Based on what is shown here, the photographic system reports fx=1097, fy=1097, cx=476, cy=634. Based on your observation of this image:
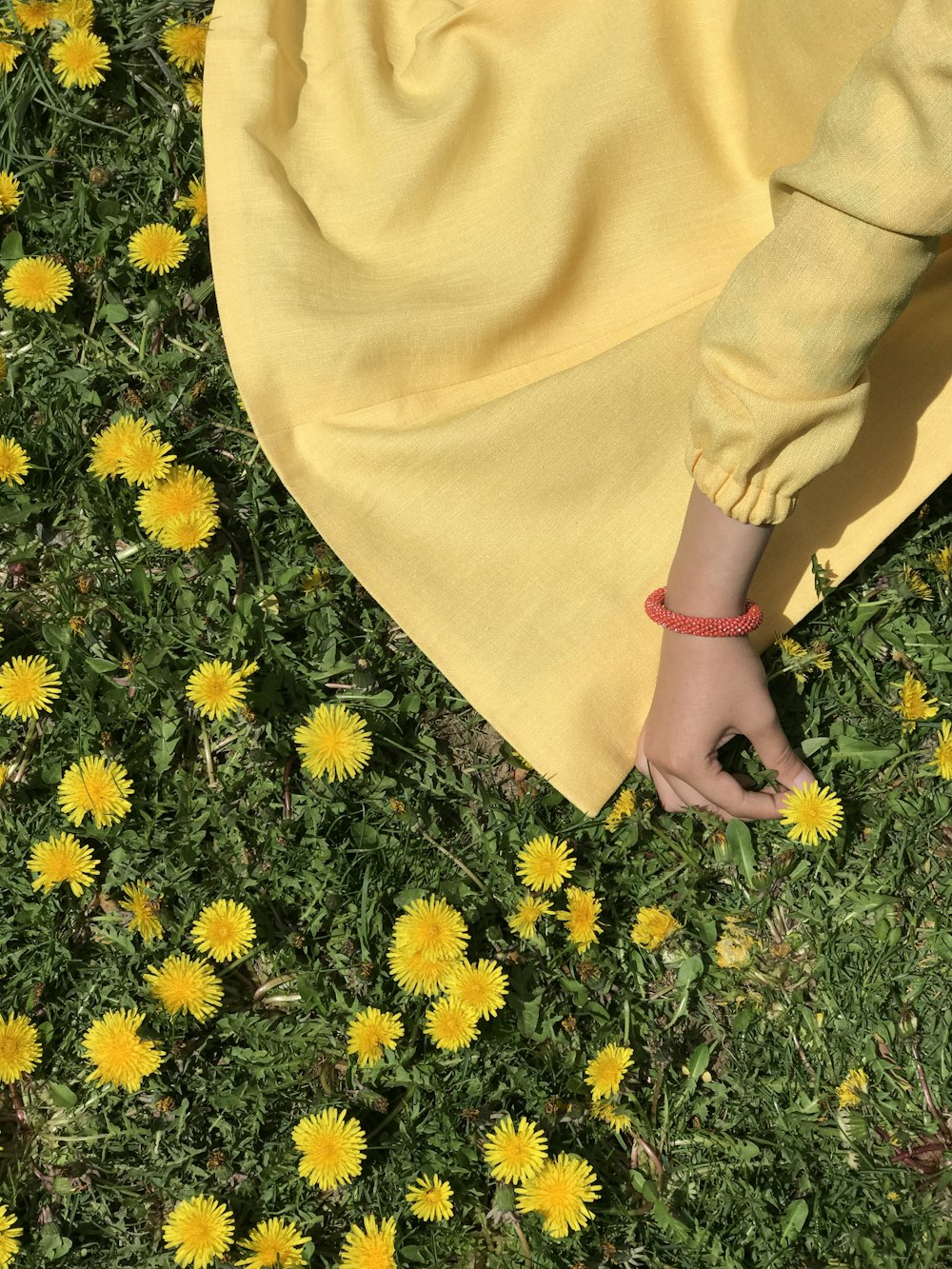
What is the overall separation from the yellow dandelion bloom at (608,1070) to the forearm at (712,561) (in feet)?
1.81

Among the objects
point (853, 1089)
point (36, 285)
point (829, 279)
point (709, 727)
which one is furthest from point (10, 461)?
point (853, 1089)

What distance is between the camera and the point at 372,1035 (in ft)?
4.35

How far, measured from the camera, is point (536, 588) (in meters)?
1.36

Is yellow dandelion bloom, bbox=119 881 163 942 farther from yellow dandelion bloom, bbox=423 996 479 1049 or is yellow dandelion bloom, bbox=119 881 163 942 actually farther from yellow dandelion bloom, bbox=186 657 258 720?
yellow dandelion bloom, bbox=423 996 479 1049

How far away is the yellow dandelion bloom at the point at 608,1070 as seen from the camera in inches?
52.6

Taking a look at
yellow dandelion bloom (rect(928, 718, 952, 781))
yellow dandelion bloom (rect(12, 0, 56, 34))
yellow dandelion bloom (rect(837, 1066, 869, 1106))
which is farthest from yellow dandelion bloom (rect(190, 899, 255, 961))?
yellow dandelion bloom (rect(12, 0, 56, 34))

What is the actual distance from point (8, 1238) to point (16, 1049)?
213 millimetres

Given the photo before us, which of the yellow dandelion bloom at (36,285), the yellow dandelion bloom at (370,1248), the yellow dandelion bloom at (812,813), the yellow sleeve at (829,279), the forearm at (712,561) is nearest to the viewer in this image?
the yellow sleeve at (829,279)

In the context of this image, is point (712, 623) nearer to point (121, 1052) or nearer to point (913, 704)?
point (913, 704)

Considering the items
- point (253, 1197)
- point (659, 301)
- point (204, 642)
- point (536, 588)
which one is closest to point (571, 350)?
point (659, 301)

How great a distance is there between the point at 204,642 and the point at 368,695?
9.7 inches

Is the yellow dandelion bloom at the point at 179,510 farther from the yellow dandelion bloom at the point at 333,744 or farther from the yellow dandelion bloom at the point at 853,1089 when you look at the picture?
the yellow dandelion bloom at the point at 853,1089

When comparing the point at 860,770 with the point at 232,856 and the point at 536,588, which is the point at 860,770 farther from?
the point at 232,856

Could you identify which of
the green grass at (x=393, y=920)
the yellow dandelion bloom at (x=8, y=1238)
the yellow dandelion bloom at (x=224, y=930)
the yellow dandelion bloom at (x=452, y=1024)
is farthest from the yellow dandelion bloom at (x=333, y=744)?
the yellow dandelion bloom at (x=8, y=1238)
